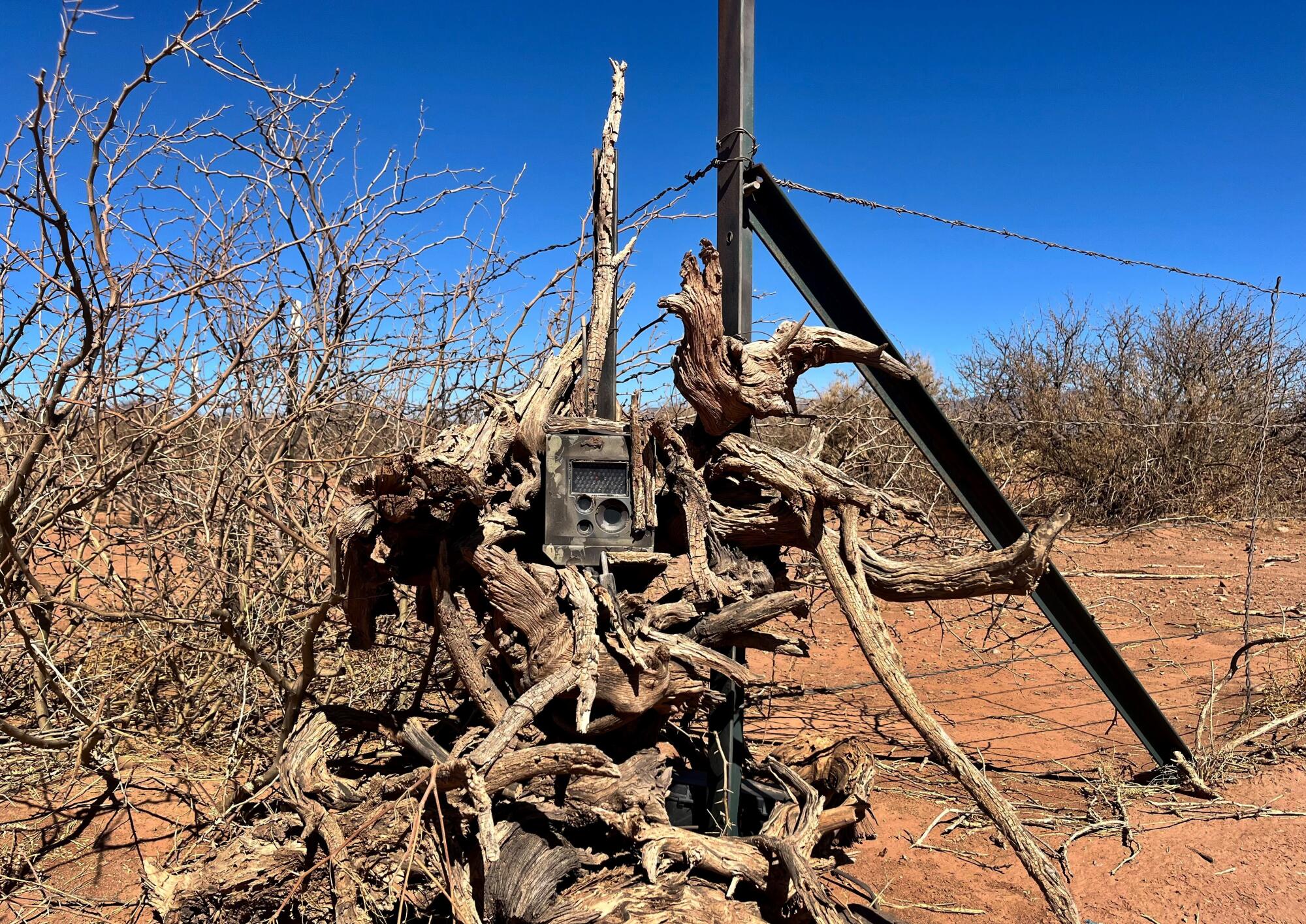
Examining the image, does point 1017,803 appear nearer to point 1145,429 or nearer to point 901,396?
point 901,396

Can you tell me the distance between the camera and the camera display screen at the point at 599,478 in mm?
2619

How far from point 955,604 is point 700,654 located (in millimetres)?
5757

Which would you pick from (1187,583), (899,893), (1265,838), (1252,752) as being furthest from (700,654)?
(1187,583)

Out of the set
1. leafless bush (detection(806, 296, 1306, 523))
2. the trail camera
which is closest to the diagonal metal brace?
the trail camera

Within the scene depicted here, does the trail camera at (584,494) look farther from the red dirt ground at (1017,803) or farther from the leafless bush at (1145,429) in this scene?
the leafless bush at (1145,429)

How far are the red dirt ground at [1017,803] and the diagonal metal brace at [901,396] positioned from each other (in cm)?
82

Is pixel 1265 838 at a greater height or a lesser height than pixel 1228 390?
lesser

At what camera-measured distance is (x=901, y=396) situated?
10.1 feet

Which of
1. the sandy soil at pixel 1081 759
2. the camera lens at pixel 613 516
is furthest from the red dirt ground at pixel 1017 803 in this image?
the camera lens at pixel 613 516

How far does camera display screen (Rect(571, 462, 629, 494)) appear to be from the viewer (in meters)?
2.62

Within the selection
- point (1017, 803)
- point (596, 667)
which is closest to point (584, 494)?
point (596, 667)

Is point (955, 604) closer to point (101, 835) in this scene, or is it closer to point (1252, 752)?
point (1252, 752)

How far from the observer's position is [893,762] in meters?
4.47

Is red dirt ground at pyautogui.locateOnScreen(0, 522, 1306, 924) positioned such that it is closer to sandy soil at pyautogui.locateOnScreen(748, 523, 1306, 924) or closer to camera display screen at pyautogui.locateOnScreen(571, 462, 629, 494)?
sandy soil at pyautogui.locateOnScreen(748, 523, 1306, 924)
